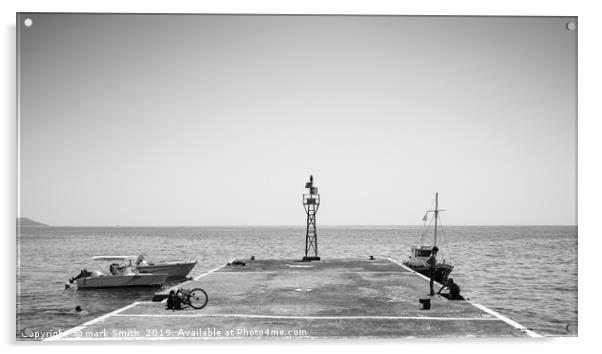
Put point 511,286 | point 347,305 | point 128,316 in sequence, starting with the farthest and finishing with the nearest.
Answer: point 511,286
point 347,305
point 128,316

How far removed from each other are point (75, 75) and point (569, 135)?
45.6 ft

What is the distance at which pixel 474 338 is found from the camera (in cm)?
1227

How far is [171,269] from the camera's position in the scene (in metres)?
36.2

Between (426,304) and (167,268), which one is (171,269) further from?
(426,304)

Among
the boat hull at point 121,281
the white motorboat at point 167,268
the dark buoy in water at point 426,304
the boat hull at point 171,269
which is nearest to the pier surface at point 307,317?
the dark buoy in water at point 426,304

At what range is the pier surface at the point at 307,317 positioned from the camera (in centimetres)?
1261

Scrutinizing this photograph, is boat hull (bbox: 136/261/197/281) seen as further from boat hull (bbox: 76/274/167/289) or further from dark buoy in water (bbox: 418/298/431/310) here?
dark buoy in water (bbox: 418/298/431/310)

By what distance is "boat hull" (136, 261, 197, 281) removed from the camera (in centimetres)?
3412

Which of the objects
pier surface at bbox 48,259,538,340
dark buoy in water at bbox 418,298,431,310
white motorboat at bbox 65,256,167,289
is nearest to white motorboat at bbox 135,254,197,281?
white motorboat at bbox 65,256,167,289

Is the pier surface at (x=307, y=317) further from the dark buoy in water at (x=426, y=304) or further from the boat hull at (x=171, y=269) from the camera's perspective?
the boat hull at (x=171, y=269)

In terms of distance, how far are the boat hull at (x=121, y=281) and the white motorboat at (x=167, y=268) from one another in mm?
2038

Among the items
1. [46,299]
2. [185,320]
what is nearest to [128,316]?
[185,320]

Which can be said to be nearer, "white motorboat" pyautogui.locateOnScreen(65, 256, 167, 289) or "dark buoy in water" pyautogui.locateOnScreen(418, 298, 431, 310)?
"dark buoy in water" pyautogui.locateOnScreen(418, 298, 431, 310)
